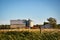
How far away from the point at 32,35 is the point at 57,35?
193cm

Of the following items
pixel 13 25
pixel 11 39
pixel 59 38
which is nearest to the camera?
pixel 11 39

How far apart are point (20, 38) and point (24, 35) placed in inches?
30.2

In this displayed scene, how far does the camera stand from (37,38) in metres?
12.7

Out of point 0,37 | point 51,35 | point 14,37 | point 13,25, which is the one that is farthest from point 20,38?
point 13,25

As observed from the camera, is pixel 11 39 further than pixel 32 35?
No

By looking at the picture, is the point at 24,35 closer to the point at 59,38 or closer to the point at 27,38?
the point at 27,38

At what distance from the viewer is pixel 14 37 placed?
12.6 metres

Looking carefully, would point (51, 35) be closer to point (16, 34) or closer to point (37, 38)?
point (37, 38)

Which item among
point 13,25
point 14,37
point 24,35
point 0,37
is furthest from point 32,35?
point 13,25

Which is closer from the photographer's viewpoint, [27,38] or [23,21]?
[27,38]

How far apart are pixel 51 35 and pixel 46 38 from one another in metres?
0.70

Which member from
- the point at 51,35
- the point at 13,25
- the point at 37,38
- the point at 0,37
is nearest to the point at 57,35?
the point at 51,35

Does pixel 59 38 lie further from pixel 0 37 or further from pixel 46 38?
pixel 0 37

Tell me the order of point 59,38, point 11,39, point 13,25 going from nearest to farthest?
1. point 11,39
2. point 59,38
3. point 13,25
